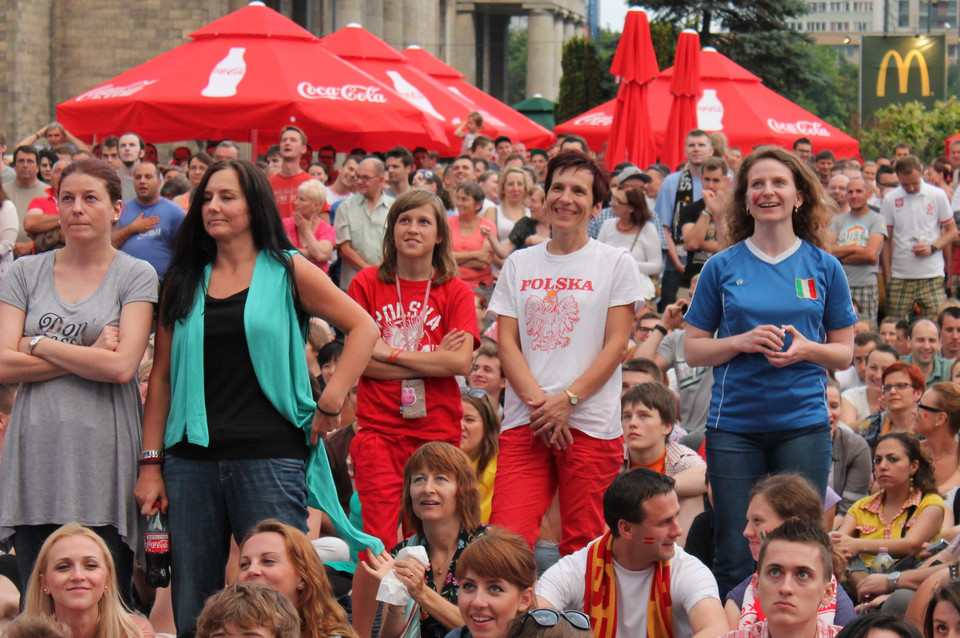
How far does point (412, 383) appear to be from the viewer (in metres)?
5.95

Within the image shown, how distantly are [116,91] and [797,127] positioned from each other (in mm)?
10850

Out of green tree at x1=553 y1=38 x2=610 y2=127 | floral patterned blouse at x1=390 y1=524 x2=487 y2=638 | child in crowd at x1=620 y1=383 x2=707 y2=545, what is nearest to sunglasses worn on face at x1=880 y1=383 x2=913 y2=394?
child in crowd at x1=620 y1=383 x2=707 y2=545

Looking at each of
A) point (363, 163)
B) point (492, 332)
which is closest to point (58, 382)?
point (492, 332)

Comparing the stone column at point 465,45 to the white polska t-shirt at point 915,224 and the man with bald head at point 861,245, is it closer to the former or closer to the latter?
the white polska t-shirt at point 915,224

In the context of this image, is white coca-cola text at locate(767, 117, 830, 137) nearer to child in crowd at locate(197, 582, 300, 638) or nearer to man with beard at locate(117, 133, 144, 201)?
man with beard at locate(117, 133, 144, 201)

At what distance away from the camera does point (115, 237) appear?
9086 millimetres

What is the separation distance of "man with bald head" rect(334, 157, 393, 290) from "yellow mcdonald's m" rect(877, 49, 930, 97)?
2326cm

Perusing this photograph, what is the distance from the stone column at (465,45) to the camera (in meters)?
59.6

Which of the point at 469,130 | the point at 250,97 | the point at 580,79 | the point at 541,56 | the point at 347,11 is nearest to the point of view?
the point at 250,97

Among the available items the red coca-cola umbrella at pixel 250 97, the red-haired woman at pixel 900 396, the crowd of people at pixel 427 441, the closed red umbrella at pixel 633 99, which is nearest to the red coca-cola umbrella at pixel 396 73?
the closed red umbrella at pixel 633 99

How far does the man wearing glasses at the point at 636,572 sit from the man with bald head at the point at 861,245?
761cm

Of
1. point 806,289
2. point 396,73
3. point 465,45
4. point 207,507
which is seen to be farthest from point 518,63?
point 207,507

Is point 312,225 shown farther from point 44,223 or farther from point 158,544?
point 158,544

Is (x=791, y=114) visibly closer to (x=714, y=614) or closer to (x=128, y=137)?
(x=128, y=137)
